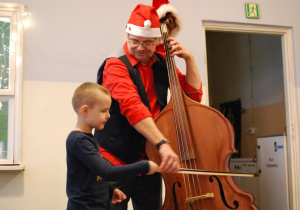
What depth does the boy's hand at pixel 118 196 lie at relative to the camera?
1408mm

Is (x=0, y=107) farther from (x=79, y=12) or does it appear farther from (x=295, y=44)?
(x=295, y=44)

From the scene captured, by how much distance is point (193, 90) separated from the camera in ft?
5.81

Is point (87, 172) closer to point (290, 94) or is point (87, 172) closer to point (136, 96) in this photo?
A: point (136, 96)

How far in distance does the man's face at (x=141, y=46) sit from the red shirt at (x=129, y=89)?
0.03 m

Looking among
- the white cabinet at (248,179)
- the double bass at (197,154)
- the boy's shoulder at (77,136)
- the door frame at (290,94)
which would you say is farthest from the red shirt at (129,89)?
the white cabinet at (248,179)

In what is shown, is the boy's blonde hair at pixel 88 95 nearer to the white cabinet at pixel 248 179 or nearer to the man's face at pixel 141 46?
the man's face at pixel 141 46

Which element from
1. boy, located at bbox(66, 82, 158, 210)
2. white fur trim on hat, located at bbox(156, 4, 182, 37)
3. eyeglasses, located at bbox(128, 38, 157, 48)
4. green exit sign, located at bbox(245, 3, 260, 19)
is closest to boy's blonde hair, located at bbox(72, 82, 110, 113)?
boy, located at bbox(66, 82, 158, 210)

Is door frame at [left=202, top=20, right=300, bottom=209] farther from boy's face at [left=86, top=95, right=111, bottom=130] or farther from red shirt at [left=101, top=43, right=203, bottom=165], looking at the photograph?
boy's face at [left=86, top=95, right=111, bottom=130]

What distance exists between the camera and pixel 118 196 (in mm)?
1417

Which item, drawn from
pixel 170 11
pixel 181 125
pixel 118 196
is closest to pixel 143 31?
pixel 170 11

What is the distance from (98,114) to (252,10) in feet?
7.81

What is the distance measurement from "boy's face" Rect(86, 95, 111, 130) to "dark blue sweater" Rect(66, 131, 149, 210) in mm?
45

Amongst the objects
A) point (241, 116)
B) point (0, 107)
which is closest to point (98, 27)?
point (0, 107)

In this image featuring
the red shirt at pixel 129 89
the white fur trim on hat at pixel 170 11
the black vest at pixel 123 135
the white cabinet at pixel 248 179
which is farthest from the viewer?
the white cabinet at pixel 248 179
